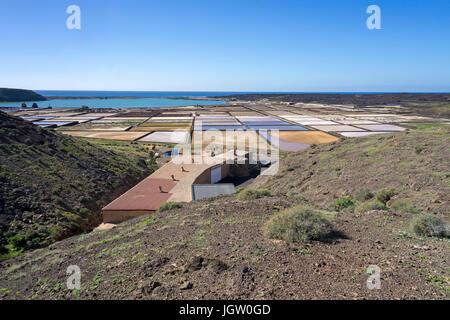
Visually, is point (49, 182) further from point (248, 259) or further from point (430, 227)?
point (430, 227)

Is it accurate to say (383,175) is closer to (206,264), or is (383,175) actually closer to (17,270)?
(206,264)

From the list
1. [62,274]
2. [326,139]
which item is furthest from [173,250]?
[326,139]

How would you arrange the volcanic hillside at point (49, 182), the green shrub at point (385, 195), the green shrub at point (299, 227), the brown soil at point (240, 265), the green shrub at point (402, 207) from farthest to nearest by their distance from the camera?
the volcanic hillside at point (49, 182) → the green shrub at point (385, 195) → the green shrub at point (402, 207) → the green shrub at point (299, 227) → the brown soil at point (240, 265)

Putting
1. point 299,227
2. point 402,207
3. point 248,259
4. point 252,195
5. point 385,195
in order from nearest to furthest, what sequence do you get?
point 248,259 → point 299,227 → point 402,207 → point 385,195 → point 252,195

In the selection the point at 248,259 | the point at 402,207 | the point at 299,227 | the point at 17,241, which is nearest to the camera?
the point at 248,259

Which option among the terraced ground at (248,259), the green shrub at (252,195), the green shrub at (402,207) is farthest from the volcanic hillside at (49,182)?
the green shrub at (402,207)

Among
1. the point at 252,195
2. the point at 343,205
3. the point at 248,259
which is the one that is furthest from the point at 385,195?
the point at 248,259

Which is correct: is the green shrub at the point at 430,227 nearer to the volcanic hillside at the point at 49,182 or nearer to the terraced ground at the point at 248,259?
the terraced ground at the point at 248,259
